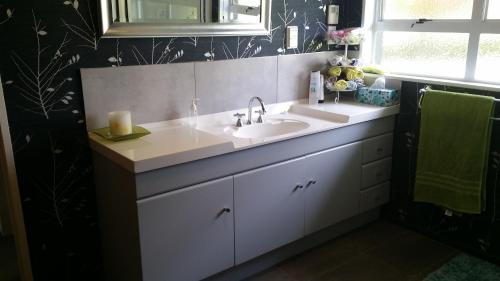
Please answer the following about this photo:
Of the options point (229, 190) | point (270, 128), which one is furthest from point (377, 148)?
point (229, 190)

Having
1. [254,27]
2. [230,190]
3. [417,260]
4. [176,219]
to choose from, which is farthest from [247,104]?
[417,260]

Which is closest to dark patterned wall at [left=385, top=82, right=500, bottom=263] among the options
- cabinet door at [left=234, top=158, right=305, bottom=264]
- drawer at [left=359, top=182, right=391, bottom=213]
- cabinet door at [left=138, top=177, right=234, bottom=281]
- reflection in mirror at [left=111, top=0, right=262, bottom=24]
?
drawer at [left=359, top=182, right=391, bottom=213]

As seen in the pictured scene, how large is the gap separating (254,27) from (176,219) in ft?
3.86

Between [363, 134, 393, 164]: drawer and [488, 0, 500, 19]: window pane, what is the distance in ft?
2.84

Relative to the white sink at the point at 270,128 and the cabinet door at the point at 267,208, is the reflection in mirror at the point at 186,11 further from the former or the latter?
the cabinet door at the point at 267,208

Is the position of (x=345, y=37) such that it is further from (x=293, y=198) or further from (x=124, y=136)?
(x=124, y=136)

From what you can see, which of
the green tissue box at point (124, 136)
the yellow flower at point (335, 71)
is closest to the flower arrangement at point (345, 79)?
the yellow flower at point (335, 71)

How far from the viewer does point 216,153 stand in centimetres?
185

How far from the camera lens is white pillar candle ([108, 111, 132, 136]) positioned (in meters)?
1.88

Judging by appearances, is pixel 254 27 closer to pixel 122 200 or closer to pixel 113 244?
pixel 122 200

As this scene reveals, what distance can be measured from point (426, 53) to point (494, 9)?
44 centimetres

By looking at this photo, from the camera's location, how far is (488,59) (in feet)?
7.67

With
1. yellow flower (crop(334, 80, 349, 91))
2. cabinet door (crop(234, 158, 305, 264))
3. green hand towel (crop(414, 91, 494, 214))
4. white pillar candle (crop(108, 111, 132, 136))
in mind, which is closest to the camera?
white pillar candle (crop(108, 111, 132, 136))

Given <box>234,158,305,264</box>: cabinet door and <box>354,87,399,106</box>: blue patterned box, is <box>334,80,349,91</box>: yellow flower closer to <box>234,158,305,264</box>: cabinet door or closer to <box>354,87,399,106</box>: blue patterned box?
<box>354,87,399,106</box>: blue patterned box
